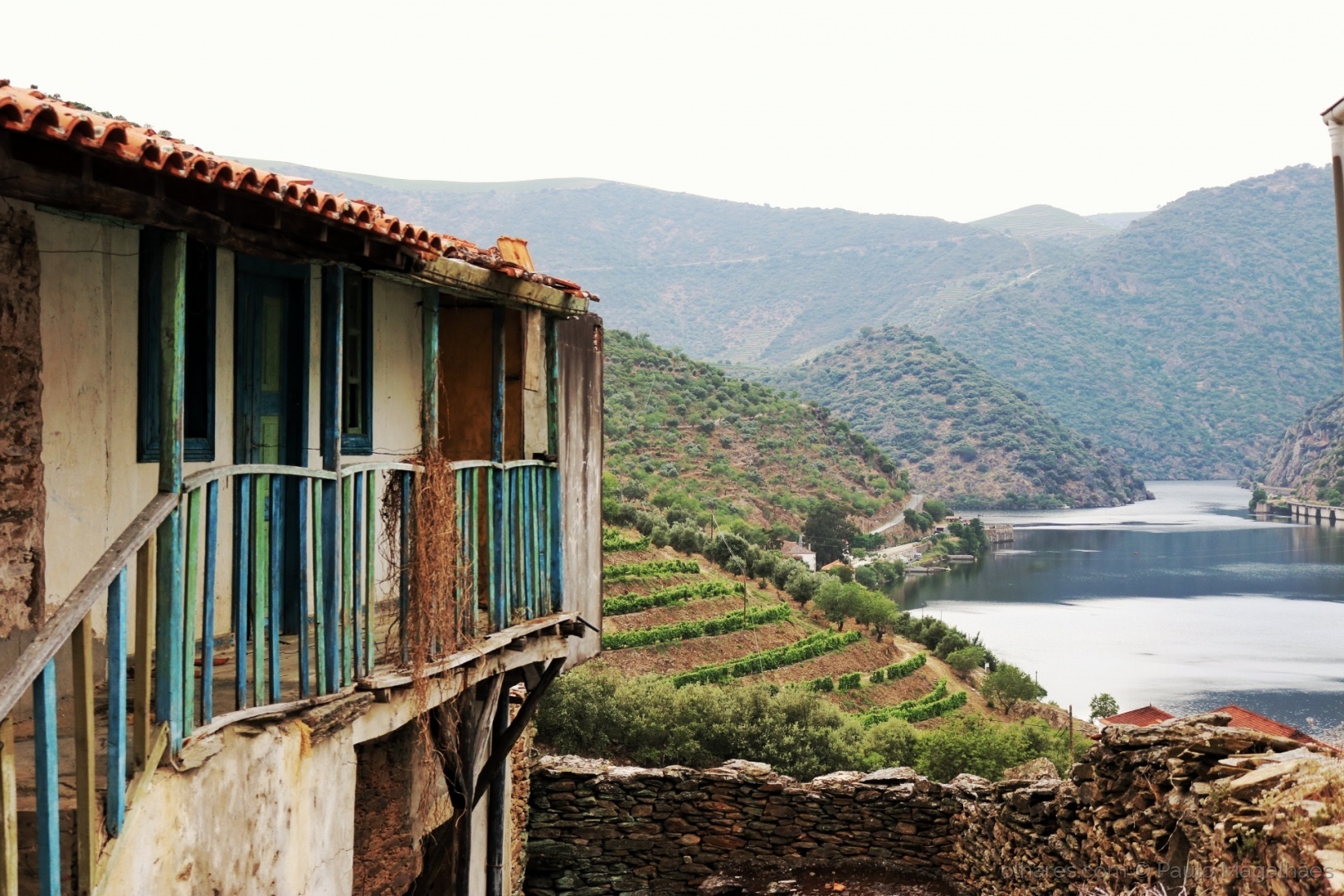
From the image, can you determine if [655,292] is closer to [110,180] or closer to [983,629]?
[983,629]

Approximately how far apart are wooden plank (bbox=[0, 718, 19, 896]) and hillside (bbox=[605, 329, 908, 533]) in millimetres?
39698

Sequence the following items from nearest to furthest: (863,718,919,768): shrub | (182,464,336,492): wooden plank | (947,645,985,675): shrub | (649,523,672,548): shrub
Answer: (182,464,336,492): wooden plank
(863,718,919,768): shrub
(649,523,672,548): shrub
(947,645,985,675): shrub

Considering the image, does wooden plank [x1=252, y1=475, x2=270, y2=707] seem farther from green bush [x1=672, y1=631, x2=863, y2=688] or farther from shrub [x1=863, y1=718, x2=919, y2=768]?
green bush [x1=672, y1=631, x2=863, y2=688]

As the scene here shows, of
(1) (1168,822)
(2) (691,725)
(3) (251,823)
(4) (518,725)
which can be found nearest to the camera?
(3) (251,823)

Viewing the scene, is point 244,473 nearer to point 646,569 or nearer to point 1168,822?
point 1168,822

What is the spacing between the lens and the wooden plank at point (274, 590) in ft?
15.0

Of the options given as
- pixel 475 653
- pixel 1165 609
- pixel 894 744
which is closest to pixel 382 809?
pixel 475 653

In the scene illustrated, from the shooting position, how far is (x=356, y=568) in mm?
5168

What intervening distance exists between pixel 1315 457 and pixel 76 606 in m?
116

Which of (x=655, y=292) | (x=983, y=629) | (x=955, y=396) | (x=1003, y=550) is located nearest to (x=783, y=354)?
(x=655, y=292)

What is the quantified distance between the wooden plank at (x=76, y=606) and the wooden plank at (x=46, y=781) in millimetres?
80

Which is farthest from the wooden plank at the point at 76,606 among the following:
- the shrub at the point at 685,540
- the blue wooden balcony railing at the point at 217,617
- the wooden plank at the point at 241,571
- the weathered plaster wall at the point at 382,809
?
the shrub at the point at 685,540

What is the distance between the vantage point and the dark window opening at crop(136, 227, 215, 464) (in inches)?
205

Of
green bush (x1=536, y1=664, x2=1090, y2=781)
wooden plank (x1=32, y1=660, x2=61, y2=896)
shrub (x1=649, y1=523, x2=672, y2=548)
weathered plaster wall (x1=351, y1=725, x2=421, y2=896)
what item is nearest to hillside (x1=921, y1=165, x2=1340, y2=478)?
shrub (x1=649, y1=523, x2=672, y2=548)
